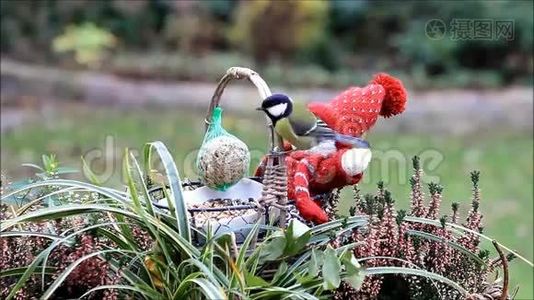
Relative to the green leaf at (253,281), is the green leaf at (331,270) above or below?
above

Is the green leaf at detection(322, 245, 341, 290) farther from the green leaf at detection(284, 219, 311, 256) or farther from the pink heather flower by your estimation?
the pink heather flower

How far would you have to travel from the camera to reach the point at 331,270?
174cm

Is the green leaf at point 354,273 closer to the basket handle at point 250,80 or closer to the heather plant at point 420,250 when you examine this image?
the heather plant at point 420,250

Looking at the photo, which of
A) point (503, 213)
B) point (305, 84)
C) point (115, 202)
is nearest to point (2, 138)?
point (305, 84)

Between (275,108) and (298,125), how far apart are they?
0.07 metres

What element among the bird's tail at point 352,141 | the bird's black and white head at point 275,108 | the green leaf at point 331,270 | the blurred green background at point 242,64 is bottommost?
the green leaf at point 331,270

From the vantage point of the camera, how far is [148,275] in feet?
6.21

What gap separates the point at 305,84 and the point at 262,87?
563cm

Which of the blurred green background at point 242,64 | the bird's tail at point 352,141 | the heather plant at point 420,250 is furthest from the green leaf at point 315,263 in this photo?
the blurred green background at point 242,64

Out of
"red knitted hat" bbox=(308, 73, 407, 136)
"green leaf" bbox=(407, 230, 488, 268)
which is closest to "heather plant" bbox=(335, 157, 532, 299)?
"green leaf" bbox=(407, 230, 488, 268)

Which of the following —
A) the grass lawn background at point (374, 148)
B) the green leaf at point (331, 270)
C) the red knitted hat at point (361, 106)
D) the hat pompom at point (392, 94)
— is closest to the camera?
the green leaf at point (331, 270)
